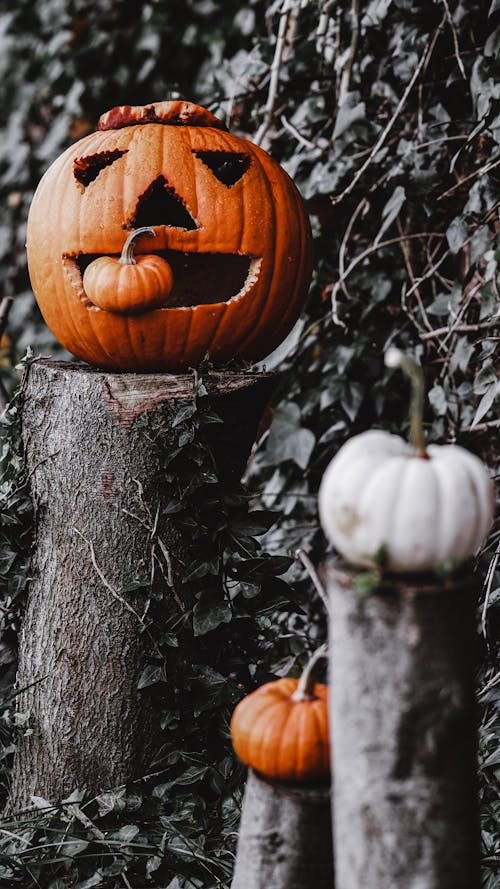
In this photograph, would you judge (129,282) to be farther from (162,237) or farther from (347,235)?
(347,235)

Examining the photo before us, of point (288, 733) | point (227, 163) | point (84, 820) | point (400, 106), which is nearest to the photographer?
point (288, 733)

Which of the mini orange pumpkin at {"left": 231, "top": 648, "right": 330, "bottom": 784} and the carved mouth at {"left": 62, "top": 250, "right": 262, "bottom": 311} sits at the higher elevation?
the carved mouth at {"left": 62, "top": 250, "right": 262, "bottom": 311}

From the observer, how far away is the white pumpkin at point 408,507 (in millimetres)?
1013

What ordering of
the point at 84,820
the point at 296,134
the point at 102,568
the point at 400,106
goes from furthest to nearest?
the point at 296,134
the point at 400,106
the point at 102,568
the point at 84,820

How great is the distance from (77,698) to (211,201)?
1113 millimetres

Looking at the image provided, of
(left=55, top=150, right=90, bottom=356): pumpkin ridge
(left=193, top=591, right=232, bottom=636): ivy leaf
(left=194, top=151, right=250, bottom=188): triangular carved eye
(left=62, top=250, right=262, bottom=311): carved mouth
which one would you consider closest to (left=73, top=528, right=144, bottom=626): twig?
(left=193, top=591, right=232, bottom=636): ivy leaf

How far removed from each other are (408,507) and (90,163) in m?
1.39

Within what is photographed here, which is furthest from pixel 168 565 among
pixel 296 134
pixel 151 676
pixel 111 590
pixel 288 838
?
pixel 296 134

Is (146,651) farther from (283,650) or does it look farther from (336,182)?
(336,182)

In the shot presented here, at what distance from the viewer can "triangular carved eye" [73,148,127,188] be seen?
2072 millimetres

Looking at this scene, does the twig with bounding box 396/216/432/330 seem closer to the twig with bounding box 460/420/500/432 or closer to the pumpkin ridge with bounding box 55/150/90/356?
the twig with bounding box 460/420/500/432

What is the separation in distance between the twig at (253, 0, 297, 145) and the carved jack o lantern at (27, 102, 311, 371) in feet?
3.29

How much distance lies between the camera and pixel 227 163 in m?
2.19

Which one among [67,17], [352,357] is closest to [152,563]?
[352,357]
